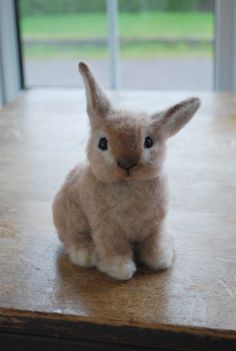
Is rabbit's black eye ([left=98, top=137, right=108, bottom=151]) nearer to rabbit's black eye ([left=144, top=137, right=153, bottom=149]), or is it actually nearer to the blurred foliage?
rabbit's black eye ([left=144, top=137, right=153, bottom=149])

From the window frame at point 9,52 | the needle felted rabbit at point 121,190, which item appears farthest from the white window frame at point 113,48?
the needle felted rabbit at point 121,190

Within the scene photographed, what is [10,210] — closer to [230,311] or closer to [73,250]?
[73,250]

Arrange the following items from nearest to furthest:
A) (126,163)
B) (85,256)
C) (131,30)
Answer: (126,163)
(85,256)
(131,30)

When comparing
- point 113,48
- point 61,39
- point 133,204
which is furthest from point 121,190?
point 61,39

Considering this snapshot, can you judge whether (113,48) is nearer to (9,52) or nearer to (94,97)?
(9,52)

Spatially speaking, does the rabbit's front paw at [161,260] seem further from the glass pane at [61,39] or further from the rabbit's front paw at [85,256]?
the glass pane at [61,39]

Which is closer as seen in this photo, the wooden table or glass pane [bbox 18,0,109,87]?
the wooden table

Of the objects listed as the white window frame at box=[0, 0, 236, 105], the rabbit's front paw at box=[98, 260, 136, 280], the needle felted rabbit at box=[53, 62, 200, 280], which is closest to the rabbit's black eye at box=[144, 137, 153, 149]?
the needle felted rabbit at box=[53, 62, 200, 280]
